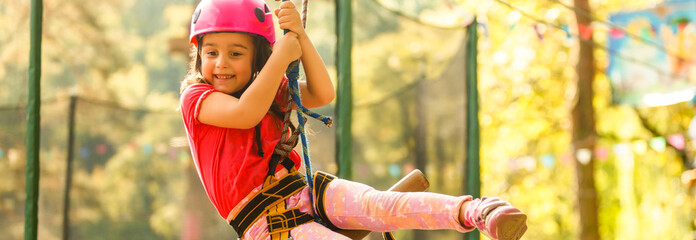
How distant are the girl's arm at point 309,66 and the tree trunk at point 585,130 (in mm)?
6842

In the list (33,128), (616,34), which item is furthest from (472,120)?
(616,34)

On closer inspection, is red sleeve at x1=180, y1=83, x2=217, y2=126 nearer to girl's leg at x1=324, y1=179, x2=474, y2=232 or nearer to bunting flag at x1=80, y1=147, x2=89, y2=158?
girl's leg at x1=324, y1=179, x2=474, y2=232

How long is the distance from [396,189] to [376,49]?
218 centimetres

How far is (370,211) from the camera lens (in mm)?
1958

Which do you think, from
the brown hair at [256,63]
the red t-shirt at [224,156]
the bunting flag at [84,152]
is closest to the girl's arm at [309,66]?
the brown hair at [256,63]

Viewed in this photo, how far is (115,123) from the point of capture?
534 cm

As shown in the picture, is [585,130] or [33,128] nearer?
[33,128]

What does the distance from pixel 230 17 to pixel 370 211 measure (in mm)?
673

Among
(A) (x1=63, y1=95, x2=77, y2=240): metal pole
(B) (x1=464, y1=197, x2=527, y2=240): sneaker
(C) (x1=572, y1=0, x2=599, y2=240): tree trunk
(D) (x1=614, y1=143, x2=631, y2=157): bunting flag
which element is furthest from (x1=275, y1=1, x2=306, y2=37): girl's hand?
(D) (x1=614, y1=143, x2=631, y2=157): bunting flag

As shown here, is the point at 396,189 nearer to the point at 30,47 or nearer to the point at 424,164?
the point at 30,47

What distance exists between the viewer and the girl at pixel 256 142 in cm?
193

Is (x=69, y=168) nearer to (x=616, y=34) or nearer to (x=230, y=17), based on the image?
(x=230, y=17)

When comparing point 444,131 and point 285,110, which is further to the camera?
point 444,131

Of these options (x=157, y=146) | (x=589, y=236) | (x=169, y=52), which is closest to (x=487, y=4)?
(x=589, y=236)
